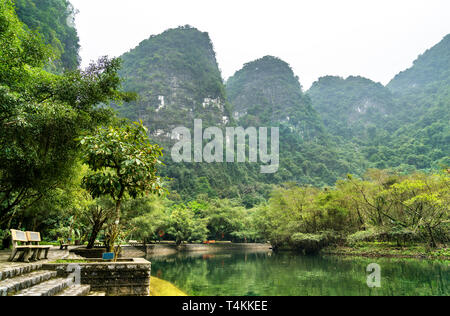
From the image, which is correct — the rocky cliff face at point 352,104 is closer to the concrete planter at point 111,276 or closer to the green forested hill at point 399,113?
the green forested hill at point 399,113

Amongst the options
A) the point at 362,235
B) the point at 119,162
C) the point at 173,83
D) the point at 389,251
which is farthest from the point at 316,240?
the point at 173,83

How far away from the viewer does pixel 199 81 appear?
132 m

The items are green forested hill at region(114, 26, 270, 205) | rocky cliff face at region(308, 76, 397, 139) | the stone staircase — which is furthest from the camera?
rocky cliff face at region(308, 76, 397, 139)

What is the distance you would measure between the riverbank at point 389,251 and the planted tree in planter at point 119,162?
2276 cm

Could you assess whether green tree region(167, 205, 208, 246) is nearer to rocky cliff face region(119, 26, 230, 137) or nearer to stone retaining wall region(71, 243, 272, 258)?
stone retaining wall region(71, 243, 272, 258)

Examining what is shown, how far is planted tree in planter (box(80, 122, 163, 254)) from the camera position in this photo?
7.31 m

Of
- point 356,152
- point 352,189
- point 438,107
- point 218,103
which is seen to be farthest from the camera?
point 218,103

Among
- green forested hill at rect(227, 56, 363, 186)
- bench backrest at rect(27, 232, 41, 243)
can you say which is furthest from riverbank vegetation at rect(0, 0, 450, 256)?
green forested hill at rect(227, 56, 363, 186)

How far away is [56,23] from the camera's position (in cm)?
5666

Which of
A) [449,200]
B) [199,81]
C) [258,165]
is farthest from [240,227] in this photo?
[199,81]

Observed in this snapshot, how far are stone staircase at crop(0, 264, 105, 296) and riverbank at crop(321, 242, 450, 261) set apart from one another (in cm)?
2431
